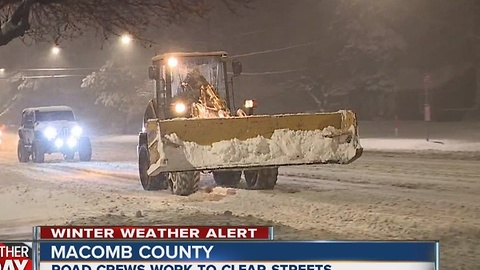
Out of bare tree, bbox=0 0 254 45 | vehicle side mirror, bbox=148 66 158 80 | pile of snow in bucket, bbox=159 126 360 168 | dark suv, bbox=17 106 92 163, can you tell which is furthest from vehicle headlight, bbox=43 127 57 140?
bare tree, bbox=0 0 254 45

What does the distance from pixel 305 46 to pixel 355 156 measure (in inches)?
1282

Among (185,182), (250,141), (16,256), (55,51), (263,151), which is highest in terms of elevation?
(55,51)

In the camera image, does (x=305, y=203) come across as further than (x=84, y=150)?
No

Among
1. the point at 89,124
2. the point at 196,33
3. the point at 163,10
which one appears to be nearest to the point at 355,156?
the point at 163,10

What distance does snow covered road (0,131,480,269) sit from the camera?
34.2ft

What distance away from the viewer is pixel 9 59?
68.9 m

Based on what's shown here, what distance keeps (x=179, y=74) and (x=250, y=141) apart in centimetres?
281

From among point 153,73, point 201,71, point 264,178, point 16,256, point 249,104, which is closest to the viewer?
point 16,256

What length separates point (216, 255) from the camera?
4.42 m

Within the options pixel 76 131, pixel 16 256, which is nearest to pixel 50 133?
pixel 76 131

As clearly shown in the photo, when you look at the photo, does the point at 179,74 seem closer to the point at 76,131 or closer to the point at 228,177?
the point at 228,177

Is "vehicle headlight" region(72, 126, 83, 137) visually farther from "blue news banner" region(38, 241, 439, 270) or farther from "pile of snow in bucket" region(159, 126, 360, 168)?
"blue news banner" region(38, 241, 439, 270)

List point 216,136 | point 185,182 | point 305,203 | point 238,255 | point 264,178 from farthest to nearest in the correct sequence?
point 264,178, point 185,182, point 216,136, point 305,203, point 238,255

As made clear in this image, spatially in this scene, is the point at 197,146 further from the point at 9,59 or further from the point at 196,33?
the point at 9,59
